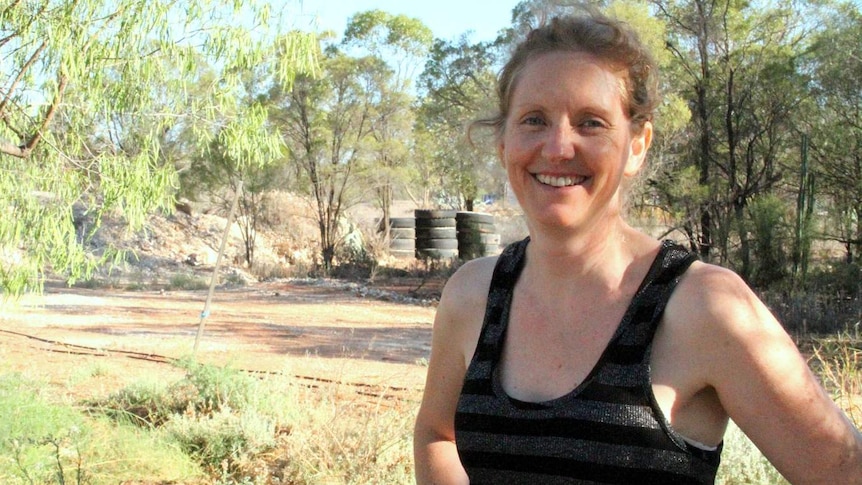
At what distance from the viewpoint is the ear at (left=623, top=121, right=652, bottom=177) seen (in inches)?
56.3

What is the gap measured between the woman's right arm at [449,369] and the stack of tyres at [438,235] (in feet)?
70.7

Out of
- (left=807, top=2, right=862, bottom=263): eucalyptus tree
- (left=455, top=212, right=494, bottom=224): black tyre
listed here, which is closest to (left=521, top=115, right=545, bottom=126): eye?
(left=807, top=2, right=862, bottom=263): eucalyptus tree

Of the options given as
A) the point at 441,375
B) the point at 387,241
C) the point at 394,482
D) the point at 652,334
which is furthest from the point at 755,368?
the point at 387,241

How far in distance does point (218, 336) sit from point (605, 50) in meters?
10.3

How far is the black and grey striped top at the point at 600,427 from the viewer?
121 cm

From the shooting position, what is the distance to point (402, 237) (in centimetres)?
2616

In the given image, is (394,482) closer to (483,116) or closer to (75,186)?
→ (483,116)

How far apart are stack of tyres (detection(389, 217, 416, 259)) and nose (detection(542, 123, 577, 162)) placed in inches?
955

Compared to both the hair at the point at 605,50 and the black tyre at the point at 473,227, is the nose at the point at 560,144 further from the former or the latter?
the black tyre at the point at 473,227

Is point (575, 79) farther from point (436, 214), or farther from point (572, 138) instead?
point (436, 214)

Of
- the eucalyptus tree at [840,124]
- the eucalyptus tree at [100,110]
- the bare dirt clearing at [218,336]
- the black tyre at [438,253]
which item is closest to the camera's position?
the eucalyptus tree at [100,110]

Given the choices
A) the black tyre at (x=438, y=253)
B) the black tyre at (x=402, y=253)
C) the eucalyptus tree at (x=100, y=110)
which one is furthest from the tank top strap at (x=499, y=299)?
the black tyre at (x=402, y=253)

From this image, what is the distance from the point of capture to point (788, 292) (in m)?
12.5

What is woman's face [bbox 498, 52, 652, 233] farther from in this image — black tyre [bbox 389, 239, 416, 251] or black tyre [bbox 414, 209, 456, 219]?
black tyre [bbox 389, 239, 416, 251]
